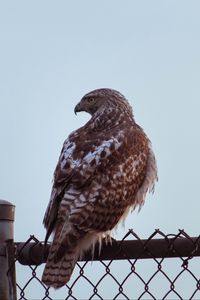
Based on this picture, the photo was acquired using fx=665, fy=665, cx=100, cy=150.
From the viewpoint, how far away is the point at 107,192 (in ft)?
Answer: 16.1

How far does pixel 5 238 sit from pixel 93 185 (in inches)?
51.4

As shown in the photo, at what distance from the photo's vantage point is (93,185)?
486 cm

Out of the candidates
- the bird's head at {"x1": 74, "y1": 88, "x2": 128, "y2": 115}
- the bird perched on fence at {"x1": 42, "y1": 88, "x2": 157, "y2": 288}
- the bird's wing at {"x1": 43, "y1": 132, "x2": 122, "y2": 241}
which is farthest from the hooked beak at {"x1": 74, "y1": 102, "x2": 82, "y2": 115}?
the bird's wing at {"x1": 43, "y1": 132, "x2": 122, "y2": 241}

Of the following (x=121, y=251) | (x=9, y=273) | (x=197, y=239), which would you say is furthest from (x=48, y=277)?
(x=197, y=239)

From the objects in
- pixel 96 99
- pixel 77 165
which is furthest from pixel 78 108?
pixel 77 165

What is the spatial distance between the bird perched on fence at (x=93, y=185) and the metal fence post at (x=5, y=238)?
248 millimetres

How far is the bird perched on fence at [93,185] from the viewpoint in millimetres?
4230

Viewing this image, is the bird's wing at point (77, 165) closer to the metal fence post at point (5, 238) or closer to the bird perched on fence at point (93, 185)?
the bird perched on fence at point (93, 185)

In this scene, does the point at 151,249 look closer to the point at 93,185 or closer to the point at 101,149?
the point at 93,185

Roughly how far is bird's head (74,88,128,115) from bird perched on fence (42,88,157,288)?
0.74 meters

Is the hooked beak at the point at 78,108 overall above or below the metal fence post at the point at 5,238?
above

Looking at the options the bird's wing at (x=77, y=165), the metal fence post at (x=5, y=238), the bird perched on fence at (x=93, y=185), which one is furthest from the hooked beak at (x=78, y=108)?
the metal fence post at (x=5, y=238)

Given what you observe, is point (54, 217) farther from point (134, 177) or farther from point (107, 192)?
point (134, 177)

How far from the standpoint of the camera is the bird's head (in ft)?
23.6
